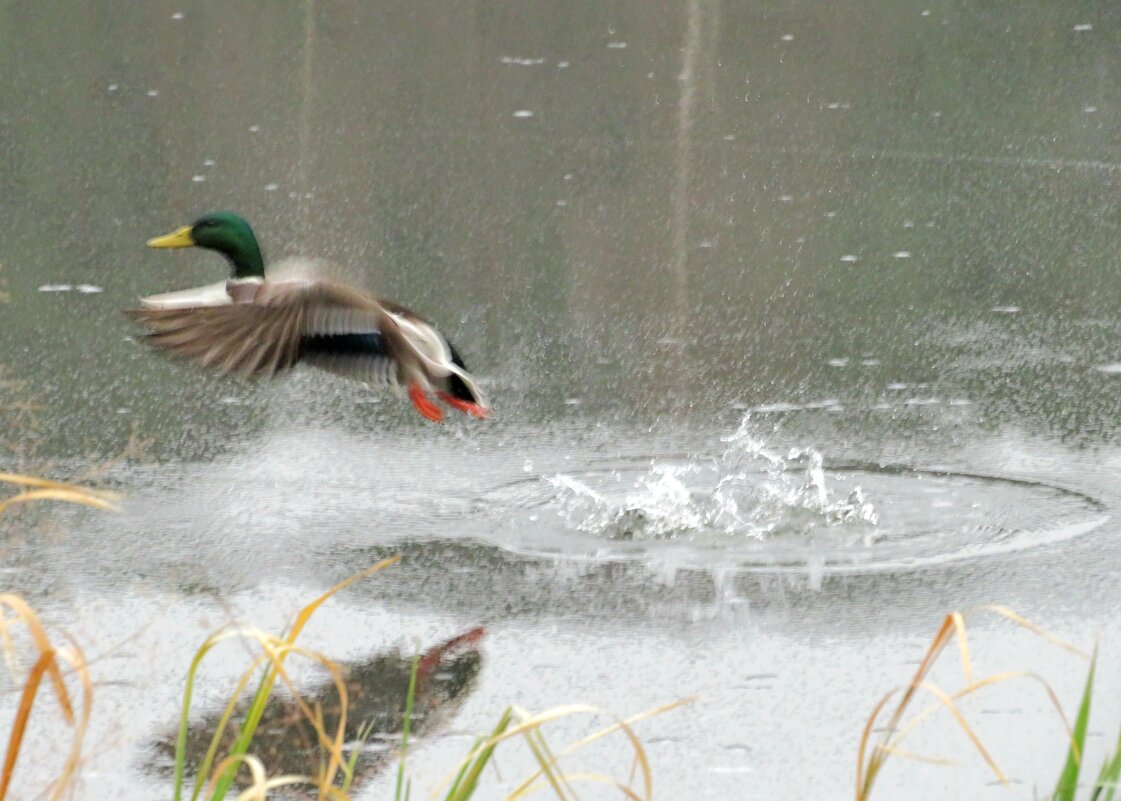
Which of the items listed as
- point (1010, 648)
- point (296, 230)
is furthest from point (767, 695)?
point (296, 230)

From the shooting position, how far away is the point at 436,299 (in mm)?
7699

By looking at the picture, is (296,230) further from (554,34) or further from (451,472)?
(554,34)

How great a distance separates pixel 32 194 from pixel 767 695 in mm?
6080

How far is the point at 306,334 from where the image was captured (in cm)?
452

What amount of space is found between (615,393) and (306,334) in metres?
2.27

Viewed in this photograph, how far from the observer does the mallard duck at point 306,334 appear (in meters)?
4.36

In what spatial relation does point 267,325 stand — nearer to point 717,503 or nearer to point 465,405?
point 465,405

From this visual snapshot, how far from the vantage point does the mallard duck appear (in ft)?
14.3

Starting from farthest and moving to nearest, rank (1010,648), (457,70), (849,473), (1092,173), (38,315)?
1. (457,70)
2. (1092,173)
3. (38,315)
4. (849,473)
5. (1010,648)

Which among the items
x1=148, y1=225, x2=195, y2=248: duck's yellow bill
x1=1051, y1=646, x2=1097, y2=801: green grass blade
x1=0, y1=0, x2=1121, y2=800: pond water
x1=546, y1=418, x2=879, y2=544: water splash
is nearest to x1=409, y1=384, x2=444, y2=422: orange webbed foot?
x1=0, y1=0, x2=1121, y2=800: pond water

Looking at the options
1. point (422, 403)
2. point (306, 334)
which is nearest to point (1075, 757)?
point (306, 334)

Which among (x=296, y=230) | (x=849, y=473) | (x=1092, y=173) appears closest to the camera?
(x=849, y=473)

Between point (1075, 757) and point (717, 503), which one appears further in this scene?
point (717, 503)

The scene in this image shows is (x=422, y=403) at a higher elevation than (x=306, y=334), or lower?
lower
